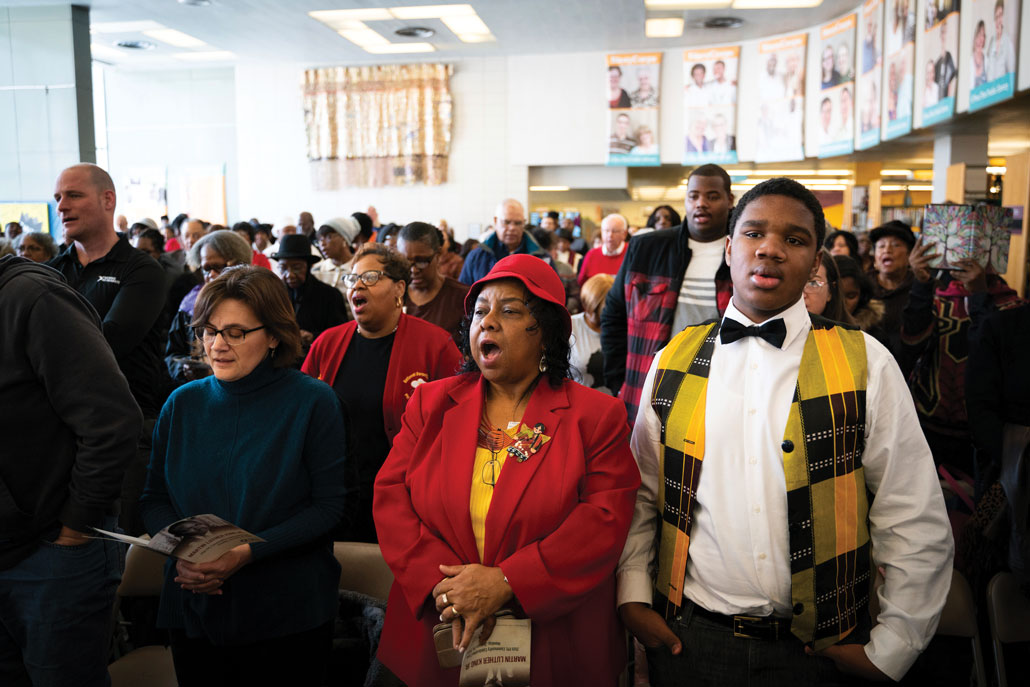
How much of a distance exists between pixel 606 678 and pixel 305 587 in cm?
93

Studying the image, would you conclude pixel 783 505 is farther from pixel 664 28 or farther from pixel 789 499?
pixel 664 28

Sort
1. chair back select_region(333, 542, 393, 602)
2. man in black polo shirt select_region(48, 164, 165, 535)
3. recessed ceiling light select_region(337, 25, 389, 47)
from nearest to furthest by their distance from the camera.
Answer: chair back select_region(333, 542, 393, 602) < man in black polo shirt select_region(48, 164, 165, 535) < recessed ceiling light select_region(337, 25, 389, 47)

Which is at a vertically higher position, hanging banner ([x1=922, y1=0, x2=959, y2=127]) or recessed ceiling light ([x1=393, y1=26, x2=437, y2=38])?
recessed ceiling light ([x1=393, y1=26, x2=437, y2=38])

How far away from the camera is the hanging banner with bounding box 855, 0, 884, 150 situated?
35.7 feet

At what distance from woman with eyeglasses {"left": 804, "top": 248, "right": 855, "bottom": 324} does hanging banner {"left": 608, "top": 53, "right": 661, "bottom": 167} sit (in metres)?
12.2

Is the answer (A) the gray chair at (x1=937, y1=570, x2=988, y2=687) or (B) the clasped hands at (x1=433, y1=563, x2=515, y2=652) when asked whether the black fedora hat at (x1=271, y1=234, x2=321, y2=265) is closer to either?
(B) the clasped hands at (x1=433, y1=563, x2=515, y2=652)

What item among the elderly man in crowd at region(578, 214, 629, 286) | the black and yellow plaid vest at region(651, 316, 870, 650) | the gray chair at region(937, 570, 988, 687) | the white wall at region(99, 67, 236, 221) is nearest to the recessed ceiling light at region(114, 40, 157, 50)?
the white wall at region(99, 67, 236, 221)

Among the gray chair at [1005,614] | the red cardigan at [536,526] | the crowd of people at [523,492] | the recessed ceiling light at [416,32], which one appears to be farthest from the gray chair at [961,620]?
the recessed ceiling light at [416,32]

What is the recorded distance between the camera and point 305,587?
2.26 m

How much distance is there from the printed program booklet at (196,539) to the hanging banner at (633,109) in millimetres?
13960

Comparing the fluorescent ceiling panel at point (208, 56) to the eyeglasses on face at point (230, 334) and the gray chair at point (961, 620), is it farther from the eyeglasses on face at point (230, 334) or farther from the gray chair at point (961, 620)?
the gray chair at point (961, 620)

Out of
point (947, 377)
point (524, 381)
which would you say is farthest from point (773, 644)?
point (947, 377)

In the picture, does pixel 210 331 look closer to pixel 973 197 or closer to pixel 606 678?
pixel 606 678

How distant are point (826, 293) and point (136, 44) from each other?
16.1 metres
